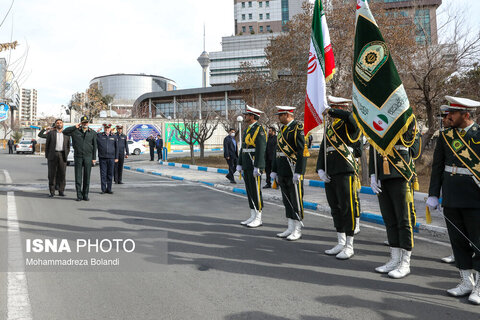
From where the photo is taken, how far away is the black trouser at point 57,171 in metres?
9.97

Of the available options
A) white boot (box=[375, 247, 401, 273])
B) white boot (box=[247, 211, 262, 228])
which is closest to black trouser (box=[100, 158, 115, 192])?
white boot (box=[247, 211, 262, 228])

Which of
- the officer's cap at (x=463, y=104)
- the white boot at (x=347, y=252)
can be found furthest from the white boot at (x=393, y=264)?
the officer's cap at (x=463, y=104)

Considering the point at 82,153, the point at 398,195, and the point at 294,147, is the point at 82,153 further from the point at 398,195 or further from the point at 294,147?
the point at 398,195

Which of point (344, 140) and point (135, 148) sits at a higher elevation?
point (344, 140)

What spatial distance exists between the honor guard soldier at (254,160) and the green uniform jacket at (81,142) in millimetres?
4681

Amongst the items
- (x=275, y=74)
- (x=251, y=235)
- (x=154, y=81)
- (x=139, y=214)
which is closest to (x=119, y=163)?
(x=139, y=214)

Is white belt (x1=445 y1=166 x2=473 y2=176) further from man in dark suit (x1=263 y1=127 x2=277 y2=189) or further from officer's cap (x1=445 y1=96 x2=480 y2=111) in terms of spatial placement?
man in dark suit (x1=263 y1=127 x2=277 y2=189)

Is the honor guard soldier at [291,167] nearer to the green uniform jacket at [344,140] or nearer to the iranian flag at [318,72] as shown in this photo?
the iranian flag at [318,72]

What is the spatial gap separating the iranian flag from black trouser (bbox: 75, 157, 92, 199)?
20.2 ft

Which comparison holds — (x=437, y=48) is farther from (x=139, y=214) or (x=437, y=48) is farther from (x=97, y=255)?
(x=97, y=255)

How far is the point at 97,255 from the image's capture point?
4.87 meters

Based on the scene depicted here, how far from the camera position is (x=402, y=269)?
423 cm

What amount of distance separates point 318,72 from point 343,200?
2026mm

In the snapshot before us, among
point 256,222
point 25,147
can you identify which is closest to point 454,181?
point 256,222
